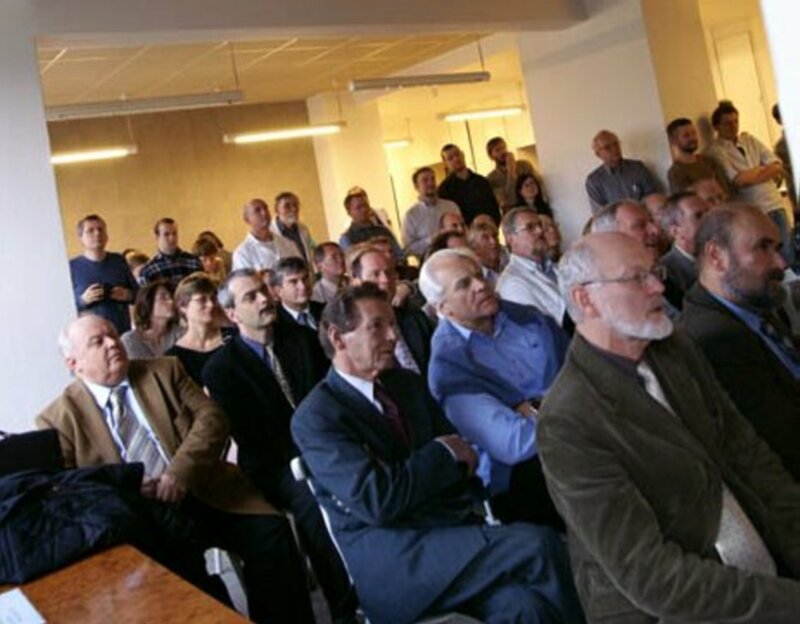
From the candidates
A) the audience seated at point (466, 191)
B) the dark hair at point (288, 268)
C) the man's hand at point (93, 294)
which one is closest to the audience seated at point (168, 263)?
the man's hand at point (93, 294)

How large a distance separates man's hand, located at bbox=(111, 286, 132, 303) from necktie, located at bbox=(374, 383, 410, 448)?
3.53m

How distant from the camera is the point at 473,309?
10.1ft

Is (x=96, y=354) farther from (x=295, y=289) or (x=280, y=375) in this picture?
(x=295, y=289)

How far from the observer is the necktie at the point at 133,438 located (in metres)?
2.96

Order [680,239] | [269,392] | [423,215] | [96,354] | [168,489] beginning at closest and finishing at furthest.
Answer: [168,489] → [96,354] → [269,392] → [680,239] → [423,215]

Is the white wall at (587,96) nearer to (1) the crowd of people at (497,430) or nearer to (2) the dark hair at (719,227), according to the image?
(1) the crowd of people at (497,430)

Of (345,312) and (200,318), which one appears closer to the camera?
(345,312)

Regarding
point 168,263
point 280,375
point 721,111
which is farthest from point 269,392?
point 721,111

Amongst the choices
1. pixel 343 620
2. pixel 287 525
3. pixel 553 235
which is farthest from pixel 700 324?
pixel 553 235

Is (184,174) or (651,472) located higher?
(184,174)

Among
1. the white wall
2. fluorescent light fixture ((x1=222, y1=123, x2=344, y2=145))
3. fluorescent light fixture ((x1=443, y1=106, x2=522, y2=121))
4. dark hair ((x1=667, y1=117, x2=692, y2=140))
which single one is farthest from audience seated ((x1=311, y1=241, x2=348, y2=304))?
fluorescent light fixture ((x1=443, y1=106, x2=522, y2=121))

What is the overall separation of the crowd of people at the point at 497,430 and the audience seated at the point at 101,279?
1.65 metres

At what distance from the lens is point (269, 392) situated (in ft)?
10.9

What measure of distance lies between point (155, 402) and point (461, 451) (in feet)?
3.95
